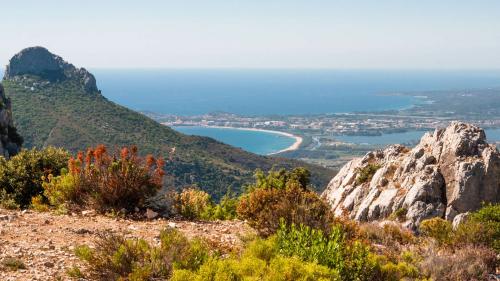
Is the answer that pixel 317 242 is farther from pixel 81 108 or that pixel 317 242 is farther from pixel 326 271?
pixel 81 108

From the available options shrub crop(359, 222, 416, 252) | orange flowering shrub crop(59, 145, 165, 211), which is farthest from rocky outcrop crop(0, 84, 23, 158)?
shrub crop(359, 222, 416, 252)

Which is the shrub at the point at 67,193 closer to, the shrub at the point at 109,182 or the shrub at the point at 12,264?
the shrub at the point at 109,182

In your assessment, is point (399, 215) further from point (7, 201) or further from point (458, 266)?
point (7, 201)

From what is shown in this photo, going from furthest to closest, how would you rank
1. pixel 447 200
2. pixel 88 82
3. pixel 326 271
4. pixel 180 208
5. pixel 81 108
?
pixel 88 82, pixel 81 108, pixel 447 200, pixel 180 208, pixel 326 271

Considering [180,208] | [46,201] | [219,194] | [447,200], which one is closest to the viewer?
[180,208]

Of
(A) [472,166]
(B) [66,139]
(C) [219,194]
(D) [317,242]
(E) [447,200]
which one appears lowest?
(C) [219,194]

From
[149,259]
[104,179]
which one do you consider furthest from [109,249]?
[104,179]

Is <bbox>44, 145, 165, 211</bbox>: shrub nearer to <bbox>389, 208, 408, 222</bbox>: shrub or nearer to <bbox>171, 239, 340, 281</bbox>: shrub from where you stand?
<bbox>171, 239, 340, 281</bbox>: shrub
